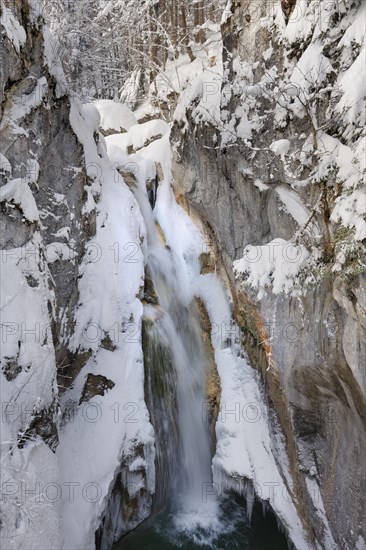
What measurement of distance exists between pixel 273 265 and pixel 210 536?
438cm

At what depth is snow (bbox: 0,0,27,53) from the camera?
5.52m

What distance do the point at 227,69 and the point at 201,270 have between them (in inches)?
147

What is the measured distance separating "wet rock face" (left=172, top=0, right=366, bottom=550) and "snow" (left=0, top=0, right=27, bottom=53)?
327cm

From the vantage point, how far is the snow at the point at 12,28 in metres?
5.52

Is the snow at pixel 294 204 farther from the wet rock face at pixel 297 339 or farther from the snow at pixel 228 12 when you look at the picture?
the snow at pixel 228 12

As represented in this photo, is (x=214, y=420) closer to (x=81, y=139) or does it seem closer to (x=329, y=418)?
(x=329, y=418)

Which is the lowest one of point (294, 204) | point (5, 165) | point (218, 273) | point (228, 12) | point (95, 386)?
point (95, 386)

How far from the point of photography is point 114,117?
43.9 ft

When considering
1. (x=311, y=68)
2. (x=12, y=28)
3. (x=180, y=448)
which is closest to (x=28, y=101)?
(x=12, y=28)

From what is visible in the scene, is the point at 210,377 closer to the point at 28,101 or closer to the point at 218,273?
the point at 218,273

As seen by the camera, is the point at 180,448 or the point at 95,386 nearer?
the point at 95,386

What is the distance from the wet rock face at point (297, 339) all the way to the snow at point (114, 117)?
6713mm

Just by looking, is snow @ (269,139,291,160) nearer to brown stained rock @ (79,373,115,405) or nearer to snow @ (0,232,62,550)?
snow @ (0,232,62,550)

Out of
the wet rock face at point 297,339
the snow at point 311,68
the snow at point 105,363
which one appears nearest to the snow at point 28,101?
the snow at point 105,363
